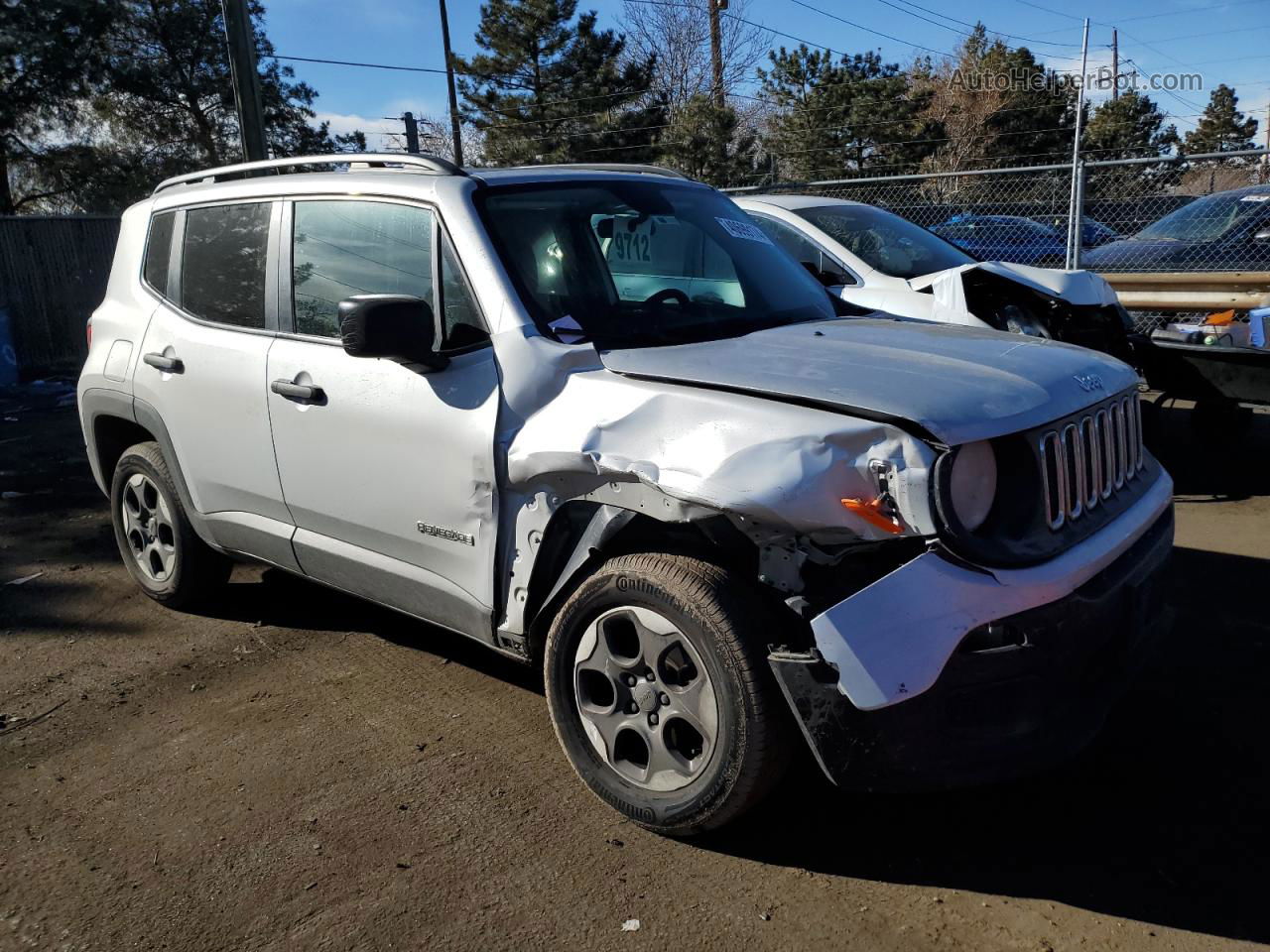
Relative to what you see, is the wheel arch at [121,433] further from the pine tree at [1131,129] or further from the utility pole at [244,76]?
the pine tree at [1131,129]

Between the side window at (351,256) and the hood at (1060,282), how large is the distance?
432cm

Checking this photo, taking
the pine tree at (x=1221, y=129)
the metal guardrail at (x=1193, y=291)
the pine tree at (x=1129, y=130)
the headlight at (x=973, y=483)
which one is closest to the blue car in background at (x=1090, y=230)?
the metal guardrail at (x=1193, y=291)

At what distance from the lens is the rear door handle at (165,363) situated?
Answer: 4.41 m

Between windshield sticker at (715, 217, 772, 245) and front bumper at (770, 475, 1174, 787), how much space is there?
7.02 feet

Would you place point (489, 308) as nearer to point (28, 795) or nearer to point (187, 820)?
point (187, 820)

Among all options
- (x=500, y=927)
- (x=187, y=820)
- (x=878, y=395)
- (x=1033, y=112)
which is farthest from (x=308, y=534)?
(x=1033, y=112)

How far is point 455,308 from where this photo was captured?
3457 mm

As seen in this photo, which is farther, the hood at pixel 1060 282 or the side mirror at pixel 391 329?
the hood at pixel 1060 282

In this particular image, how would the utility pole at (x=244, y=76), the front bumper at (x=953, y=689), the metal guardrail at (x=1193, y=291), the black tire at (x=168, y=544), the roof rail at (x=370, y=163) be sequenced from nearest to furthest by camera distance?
1. the front bumper at (x=953, y=689)
2. the roof rail at (x=370, y=163)
3. the black tire at (x=168, y=544)
4. the metal guardrail at (x=1193, y=291)
5. the utility pole at (x=244, y=76)

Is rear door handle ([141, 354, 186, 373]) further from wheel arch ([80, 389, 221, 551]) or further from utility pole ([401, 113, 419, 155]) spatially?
utility pole ([401, 113, 419, 155])

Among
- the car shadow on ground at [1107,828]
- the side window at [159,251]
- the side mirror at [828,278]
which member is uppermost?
the side window at [159,251]

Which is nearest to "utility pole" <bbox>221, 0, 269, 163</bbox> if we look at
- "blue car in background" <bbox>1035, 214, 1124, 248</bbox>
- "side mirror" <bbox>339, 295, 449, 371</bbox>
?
"side mirror" <bbox>339, 295, 449, 371</bbox>

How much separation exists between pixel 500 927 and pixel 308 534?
1866 millimetres

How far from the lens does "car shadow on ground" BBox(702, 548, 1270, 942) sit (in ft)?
8.87
